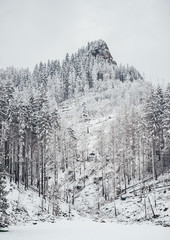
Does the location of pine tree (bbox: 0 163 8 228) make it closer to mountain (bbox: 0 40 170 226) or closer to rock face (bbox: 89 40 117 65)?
mountain (bbox: 0 40 170 226)

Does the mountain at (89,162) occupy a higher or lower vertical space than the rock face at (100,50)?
lower

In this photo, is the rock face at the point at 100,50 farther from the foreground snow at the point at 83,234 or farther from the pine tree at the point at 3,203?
the foreground snow at the point at 83,234

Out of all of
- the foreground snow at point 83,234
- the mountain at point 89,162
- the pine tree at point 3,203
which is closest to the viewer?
the foreground snow at point 83,234

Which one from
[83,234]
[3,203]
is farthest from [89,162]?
[3,203]

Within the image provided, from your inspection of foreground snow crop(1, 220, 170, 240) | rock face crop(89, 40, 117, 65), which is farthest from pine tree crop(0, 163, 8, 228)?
rock face crop(89, 40, 117, 65)

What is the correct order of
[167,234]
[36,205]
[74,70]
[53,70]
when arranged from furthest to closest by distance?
[53,70] < [74,70] < [36,205] < [167,234]

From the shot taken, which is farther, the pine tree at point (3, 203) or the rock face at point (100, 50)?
the rock face at point (100, 50)

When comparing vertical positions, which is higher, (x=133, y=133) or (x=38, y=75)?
(x=38, y=75)

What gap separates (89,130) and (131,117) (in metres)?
34.2

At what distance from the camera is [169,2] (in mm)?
20422

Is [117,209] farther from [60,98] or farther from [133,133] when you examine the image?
[60,98]

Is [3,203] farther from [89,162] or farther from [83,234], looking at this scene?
[89,162]

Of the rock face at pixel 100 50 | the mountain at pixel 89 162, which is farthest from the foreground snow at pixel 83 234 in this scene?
the rock face at pixel 100 50

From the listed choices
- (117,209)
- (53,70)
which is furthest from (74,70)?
(117,209)
